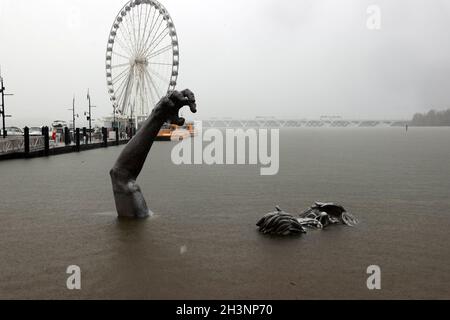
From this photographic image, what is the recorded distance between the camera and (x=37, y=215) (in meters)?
12.0

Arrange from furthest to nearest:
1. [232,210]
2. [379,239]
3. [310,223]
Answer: [232,210] < [310,223] < [379,239]

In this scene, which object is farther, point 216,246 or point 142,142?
point 142,142

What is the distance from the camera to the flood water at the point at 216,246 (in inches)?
266

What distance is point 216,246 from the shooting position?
902cm

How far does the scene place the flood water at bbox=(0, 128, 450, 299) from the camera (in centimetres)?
675

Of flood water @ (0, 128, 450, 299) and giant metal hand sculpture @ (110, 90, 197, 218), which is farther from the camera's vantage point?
giant metal hand sculpture @ (110, 90, 197, 218)

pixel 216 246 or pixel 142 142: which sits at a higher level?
pixel 142 142

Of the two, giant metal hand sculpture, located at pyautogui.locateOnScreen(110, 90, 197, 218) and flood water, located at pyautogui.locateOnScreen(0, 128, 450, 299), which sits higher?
giant metal hand sculpture, located at pyautogui.locateOnScreen(110, 90, 197, 218)

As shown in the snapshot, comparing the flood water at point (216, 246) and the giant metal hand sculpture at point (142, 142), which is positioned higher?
the giant metal hand sculpture at point (142, 142)

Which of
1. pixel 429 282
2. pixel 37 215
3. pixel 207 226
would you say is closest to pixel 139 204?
pixel 207 226

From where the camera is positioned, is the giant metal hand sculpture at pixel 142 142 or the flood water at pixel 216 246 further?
the giant metal hand sculpture at pixel 142 142
